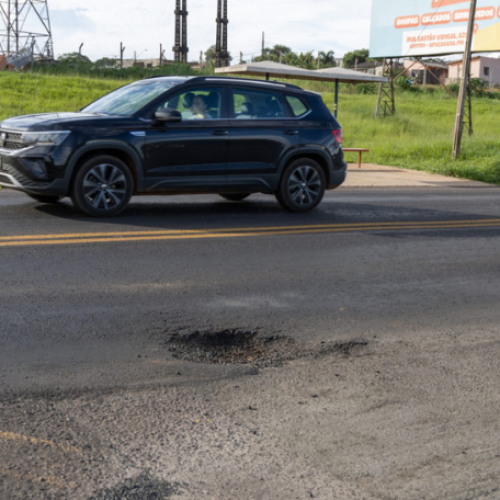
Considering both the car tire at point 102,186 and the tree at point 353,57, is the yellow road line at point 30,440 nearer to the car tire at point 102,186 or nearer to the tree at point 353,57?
the car tire at point 102,186

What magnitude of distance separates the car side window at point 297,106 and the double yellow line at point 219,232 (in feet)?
6.51

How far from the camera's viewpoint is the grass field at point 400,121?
24.4 m

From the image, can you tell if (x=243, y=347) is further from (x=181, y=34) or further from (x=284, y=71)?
(x=181, y=34)

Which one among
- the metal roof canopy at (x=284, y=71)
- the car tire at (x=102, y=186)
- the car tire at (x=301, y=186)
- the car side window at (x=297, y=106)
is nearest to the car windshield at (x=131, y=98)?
the car tire at (x=102, y=186)

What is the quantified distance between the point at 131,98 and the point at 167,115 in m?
0.91

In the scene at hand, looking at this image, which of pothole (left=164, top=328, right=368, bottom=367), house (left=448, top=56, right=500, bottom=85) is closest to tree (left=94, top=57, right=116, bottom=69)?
house (left=448, top=56, right=500, bottom=85)

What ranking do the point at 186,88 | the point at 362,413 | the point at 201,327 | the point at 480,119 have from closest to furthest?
the point at 362,413 < the point at 201,327 < the point at 186,88 < the point at 480,119

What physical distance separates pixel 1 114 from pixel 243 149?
2168 centimetres

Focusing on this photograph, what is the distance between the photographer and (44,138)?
9.49 m

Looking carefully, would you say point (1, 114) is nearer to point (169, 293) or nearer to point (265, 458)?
point (169, 293)

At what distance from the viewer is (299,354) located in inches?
201

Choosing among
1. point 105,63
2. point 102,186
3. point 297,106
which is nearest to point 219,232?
point 102,186

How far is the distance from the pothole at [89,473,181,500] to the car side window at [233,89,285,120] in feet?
26.7

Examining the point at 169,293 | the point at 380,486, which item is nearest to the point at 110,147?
the point at 169,293
